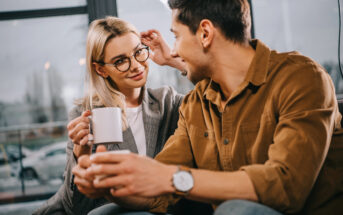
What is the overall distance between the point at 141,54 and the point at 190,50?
0.59 meters

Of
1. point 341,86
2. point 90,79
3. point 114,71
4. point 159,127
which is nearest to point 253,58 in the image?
point 159,127

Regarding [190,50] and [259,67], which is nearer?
[259,67]

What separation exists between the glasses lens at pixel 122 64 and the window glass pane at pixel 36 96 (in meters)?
1.29

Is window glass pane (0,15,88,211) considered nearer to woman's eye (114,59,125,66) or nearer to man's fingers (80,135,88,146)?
woman's eye (114,59,125,66)

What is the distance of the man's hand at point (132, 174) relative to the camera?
100 centimetres

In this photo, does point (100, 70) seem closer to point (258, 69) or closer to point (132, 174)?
point (258, 69)

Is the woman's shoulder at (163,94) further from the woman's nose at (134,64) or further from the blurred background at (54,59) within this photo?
the blurred background at (54,59)

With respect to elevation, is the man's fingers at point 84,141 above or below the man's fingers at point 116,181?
below

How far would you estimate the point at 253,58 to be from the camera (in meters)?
1.48

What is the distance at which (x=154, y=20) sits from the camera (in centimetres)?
306

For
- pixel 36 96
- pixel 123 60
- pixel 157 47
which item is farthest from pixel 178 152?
pixel 36 96

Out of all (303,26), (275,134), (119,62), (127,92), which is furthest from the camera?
(303,26)

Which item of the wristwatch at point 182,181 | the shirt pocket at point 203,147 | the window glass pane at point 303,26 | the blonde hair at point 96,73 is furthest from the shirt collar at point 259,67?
the window glass pane at point 303,26

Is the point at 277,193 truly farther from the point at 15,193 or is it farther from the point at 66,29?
the point at 15,193
